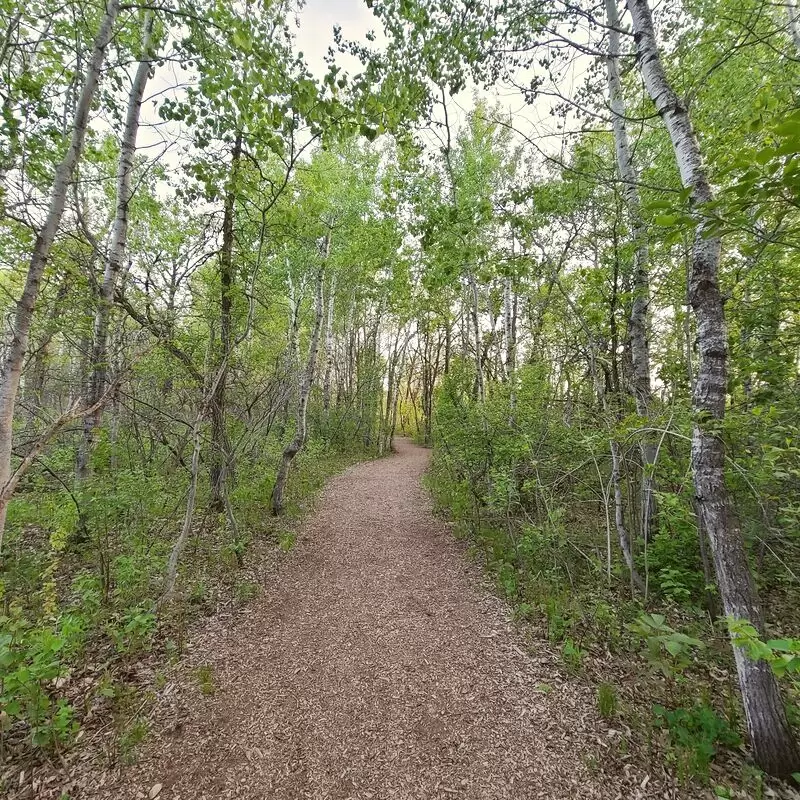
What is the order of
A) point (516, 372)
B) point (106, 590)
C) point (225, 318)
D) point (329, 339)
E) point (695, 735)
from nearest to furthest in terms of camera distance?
point (695, 735) < point (106, 590) < point (225, 318) < point (516, 372) < point (329, 339)

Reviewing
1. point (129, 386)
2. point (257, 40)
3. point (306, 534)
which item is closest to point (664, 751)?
point (306, 534)

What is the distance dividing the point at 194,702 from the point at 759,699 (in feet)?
14.0

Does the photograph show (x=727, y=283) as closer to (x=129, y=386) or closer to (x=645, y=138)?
(x=645, y=138)

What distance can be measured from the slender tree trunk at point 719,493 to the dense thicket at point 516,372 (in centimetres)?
2

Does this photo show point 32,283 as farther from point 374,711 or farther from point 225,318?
point 374,711

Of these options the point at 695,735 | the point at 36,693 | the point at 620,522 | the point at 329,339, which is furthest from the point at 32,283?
the point at 329,339

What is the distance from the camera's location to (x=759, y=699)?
7.81 feet

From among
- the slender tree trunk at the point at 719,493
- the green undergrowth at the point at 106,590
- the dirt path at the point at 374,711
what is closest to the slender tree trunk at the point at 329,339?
the green undergrowth at the point at 106,590

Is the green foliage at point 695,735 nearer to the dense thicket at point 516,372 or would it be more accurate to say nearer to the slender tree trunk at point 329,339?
the dense thicket at point 516,372

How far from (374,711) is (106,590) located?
3238 mm

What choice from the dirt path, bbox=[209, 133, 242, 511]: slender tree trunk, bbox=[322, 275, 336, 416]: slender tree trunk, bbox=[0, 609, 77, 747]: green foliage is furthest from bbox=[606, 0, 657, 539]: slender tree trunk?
bbox=[322, 275, 336, 416]: slender tree trunk

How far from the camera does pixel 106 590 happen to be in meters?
3.93

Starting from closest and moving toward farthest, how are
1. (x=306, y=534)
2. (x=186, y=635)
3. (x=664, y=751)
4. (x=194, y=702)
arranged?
(x=664, y=751) → (x=194, y=702) → (x=186, y=635) → (x=306, y=534)

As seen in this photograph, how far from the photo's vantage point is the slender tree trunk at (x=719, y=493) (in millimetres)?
2340
